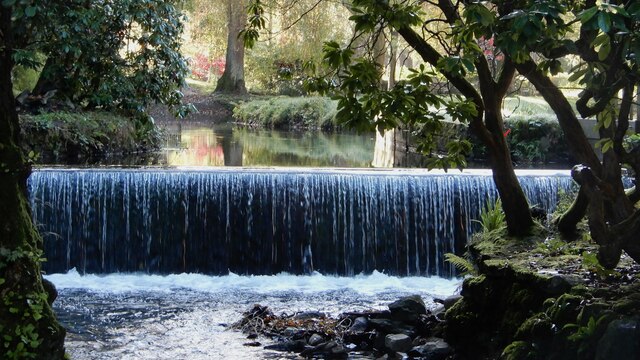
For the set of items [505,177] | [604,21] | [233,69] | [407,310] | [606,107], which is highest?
[233,69]

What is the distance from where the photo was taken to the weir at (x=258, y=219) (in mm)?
11734

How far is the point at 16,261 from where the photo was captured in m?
5.75

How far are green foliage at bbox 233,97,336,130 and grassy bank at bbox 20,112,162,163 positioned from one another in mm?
10798

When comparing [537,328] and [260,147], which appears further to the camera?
[260,147]

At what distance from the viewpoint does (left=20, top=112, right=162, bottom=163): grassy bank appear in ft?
50.1

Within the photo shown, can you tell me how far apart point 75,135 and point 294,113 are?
521 inches

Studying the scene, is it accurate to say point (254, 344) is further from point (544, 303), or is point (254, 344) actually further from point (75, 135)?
point (75, 135)

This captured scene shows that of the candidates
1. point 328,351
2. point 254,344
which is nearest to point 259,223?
point 254,344

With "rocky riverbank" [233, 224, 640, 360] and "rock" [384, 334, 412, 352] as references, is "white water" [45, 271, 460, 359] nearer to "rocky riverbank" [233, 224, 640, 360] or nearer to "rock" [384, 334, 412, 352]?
"rocky riverbank" [233, 224, 640, 360]

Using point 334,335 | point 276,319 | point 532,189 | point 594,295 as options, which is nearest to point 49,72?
point 276,319

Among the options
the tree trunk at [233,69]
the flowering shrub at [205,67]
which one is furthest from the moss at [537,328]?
the flowering shrub at [205,67]

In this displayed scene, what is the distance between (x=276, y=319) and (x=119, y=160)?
8.71m

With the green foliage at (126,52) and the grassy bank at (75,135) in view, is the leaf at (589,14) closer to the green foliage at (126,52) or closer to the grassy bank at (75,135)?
the green foliage at (126,52)

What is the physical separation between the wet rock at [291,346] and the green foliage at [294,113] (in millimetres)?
19494
